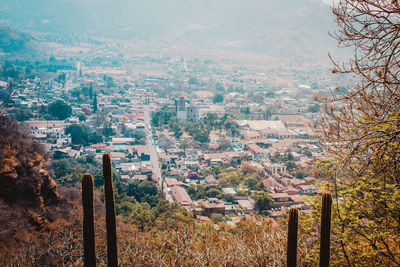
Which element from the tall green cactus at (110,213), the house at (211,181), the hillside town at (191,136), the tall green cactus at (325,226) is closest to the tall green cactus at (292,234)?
the tall green cactus at (325,226)

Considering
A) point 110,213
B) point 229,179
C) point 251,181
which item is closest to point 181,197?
point 229,179

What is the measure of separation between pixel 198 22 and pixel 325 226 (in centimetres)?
10558

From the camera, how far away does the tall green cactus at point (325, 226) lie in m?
2.32

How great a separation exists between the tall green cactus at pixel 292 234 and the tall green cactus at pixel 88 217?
134 cm

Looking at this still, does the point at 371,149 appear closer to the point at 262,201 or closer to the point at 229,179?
the point at 262,201

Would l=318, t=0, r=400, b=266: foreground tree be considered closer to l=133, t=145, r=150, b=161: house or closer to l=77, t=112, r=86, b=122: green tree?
l=133, t=145, r=150, b=161: house

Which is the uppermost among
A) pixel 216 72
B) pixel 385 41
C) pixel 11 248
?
pixel 216 72

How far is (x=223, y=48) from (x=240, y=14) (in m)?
20.7

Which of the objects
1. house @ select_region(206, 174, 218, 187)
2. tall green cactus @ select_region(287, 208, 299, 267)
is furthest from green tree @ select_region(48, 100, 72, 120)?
tall green cactus @ select_region(287, 208, 299, 267)

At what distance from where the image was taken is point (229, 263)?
4.95 meters

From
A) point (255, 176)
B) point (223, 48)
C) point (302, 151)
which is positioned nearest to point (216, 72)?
point (223, 48)

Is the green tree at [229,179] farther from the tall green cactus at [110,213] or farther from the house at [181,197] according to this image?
the tall green cactus at [110,213]

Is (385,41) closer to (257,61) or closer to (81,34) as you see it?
(257,61)

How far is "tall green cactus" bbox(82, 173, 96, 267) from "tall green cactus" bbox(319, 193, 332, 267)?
153cm
